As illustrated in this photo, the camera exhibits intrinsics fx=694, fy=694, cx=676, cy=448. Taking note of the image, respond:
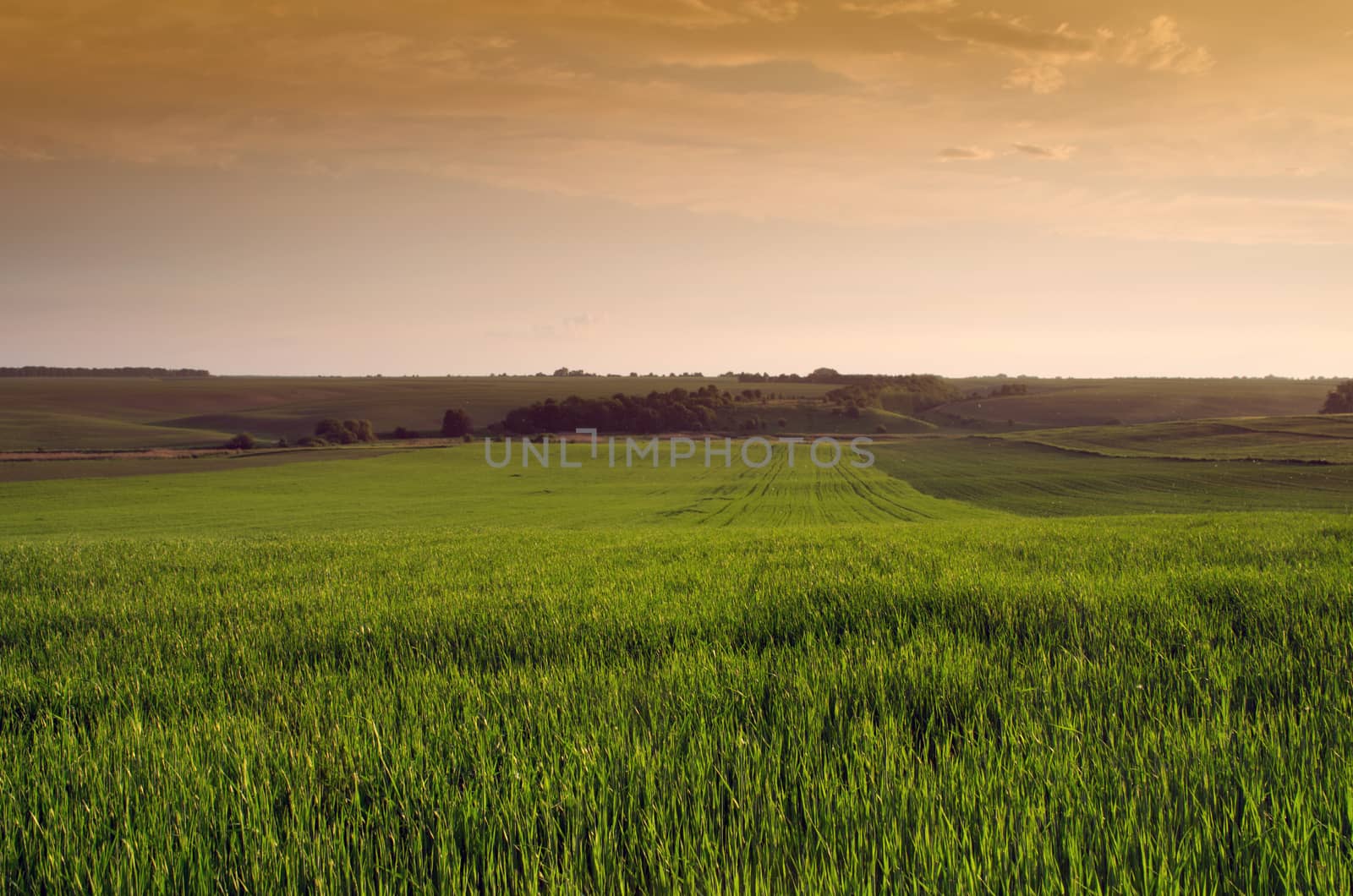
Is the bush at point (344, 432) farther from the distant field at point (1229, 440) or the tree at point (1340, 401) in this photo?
the tree at point (1340, 401)

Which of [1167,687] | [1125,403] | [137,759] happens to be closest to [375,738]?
[137,759]

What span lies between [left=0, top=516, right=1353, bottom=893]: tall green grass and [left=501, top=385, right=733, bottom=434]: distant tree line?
11793 cm

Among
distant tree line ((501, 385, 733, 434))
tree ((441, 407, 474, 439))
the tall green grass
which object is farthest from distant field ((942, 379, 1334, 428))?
the tall green grass

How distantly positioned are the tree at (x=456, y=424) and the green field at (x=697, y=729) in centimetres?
11333

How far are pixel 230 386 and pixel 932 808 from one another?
8115 inches

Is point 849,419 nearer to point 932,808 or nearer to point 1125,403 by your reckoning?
point 1125,403

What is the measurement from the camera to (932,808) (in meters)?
2.14

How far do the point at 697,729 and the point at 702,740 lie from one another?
0.70ft

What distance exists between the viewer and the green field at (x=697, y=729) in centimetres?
198

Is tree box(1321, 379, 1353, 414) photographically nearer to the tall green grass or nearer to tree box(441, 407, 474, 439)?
tree box(441, 407, 474, 439)

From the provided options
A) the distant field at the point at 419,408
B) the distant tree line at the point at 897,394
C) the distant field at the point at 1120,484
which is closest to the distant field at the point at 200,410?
the distant field at the point at 419,408

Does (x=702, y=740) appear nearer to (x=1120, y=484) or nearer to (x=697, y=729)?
(x=697, y=729)

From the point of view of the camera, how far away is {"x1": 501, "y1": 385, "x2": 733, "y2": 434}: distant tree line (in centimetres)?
12462

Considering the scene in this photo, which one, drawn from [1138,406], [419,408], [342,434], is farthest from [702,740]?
[1138,406]
